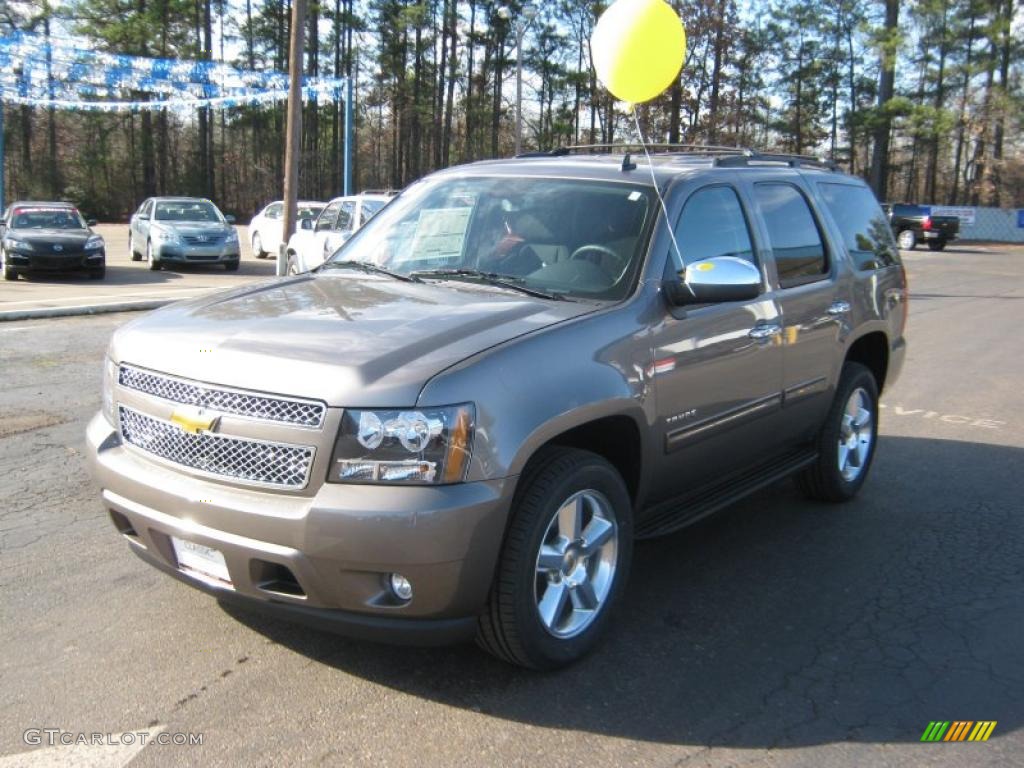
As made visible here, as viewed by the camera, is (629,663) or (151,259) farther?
(151,259)

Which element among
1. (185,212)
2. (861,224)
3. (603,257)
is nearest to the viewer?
(603,257)

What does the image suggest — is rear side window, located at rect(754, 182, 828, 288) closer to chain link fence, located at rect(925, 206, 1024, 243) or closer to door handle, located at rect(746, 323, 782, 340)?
door handle, located at rect(746, 323, 782, 340)

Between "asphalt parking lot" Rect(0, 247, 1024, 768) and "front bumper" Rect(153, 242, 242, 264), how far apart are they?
1473 cm

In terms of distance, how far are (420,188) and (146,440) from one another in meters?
2.17

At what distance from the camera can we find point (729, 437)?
14.1 ft


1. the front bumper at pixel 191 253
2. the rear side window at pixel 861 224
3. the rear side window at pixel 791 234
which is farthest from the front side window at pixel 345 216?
the rear side window at pixel 791 234

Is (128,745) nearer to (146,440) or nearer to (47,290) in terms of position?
(146,440)

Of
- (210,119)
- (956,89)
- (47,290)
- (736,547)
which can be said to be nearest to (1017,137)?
(956,89)

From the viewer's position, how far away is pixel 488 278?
3994 mm

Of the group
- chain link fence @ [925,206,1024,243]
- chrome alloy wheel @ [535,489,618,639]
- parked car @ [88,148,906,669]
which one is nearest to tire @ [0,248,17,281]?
parked car @ [88,148,906,669]

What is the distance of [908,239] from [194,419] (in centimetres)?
3660

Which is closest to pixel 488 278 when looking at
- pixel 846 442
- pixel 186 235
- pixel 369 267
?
pixel 369 267

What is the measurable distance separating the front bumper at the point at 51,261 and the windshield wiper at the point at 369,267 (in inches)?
566
